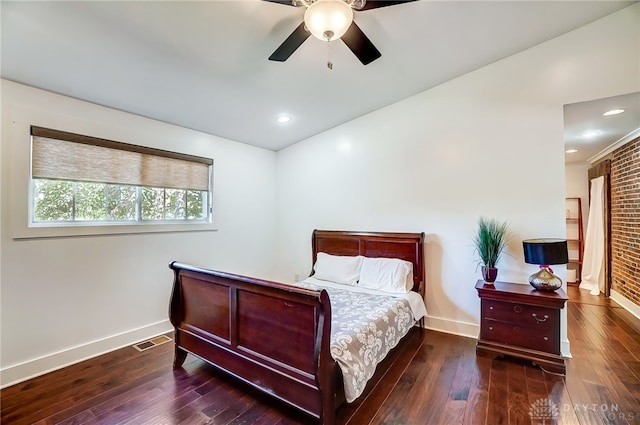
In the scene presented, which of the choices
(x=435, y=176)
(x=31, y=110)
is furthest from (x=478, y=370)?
(x=31, y=110)

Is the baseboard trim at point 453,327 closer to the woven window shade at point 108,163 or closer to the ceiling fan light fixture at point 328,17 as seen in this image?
the ceiling fan light fixture at point 328,17

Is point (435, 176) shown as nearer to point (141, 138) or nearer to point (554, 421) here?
point (554, 421)

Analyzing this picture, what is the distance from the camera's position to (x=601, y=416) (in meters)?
1.97

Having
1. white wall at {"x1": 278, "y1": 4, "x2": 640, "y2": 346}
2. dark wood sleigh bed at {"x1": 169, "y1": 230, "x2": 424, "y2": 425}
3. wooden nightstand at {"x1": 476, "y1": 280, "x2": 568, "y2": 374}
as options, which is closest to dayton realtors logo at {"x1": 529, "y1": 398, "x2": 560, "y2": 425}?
wooden nightstand at {"x1": 476, "y1": 280, "x2": 568, "y2": 374}

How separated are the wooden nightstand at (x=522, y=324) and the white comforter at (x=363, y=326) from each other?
702 millimetres

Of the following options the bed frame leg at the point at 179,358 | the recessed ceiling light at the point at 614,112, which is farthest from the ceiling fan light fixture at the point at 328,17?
the recessed ceiling light at the point at 614,112

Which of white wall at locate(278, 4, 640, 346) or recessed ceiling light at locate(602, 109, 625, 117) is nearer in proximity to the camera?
white wall at locate(278, 4, 640, 346)

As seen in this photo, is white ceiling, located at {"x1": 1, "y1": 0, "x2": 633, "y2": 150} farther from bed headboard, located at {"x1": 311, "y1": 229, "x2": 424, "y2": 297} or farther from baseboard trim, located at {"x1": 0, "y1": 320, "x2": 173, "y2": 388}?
baseboard trim, located at {"x1": 0, "y1": 320, "x2": 173, "y2": 388}

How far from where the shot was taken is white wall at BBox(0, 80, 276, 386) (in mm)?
2420

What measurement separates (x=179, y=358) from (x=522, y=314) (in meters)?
3.32

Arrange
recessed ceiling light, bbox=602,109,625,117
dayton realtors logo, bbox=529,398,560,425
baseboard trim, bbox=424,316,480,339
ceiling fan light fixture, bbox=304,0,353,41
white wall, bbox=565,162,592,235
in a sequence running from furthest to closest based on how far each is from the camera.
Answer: white wall, bbox=565,162,592,235 → baseboard trim, bbox=424,316,480,339 → recessed ceiling light, bbox=602,109,625,117 → dayton realtors logo, bbox=529,398,560,425 → ceiling fan light fixture, bbox=304,0,353,41

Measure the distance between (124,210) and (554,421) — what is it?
4.29 m

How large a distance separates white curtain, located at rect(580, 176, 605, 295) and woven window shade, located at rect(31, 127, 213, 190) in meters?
6.35

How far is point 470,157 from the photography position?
11.1ft
